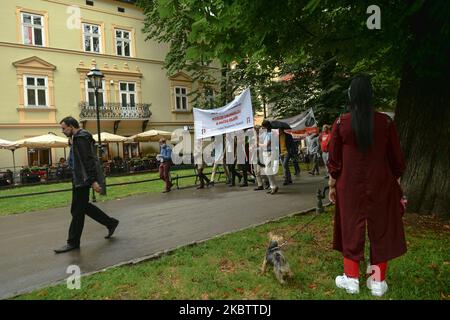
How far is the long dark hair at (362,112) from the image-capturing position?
149 inches

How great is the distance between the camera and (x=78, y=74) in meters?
30.7

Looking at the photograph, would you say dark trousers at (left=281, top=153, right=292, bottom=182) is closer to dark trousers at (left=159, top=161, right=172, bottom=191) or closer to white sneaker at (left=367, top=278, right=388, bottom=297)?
dark trousers at (left=159, top=161, right=172, bottom=191)

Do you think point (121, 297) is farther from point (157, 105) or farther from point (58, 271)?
point (157, 105)

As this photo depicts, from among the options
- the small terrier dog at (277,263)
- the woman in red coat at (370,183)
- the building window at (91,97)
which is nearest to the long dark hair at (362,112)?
the woman in red coat at (370,183)

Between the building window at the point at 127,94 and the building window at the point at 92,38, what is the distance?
3.27 meters

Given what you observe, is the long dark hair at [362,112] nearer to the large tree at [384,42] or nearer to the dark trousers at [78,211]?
the large tree at [384,42]

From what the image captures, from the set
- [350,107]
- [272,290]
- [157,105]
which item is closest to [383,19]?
[350,107]

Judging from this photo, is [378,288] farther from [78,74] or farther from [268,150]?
[78,74]

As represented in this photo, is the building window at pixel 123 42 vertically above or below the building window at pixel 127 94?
above

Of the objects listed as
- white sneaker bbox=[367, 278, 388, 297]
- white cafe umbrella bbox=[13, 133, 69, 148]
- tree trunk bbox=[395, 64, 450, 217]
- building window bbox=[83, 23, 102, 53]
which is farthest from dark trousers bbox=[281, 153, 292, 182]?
building window bbox=[83, 23, 102, 53]

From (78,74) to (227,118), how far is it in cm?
2232

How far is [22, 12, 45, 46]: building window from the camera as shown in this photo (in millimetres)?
28094

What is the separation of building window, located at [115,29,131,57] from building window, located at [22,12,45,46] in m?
5.98

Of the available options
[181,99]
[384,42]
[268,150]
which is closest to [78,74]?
[181,99]
